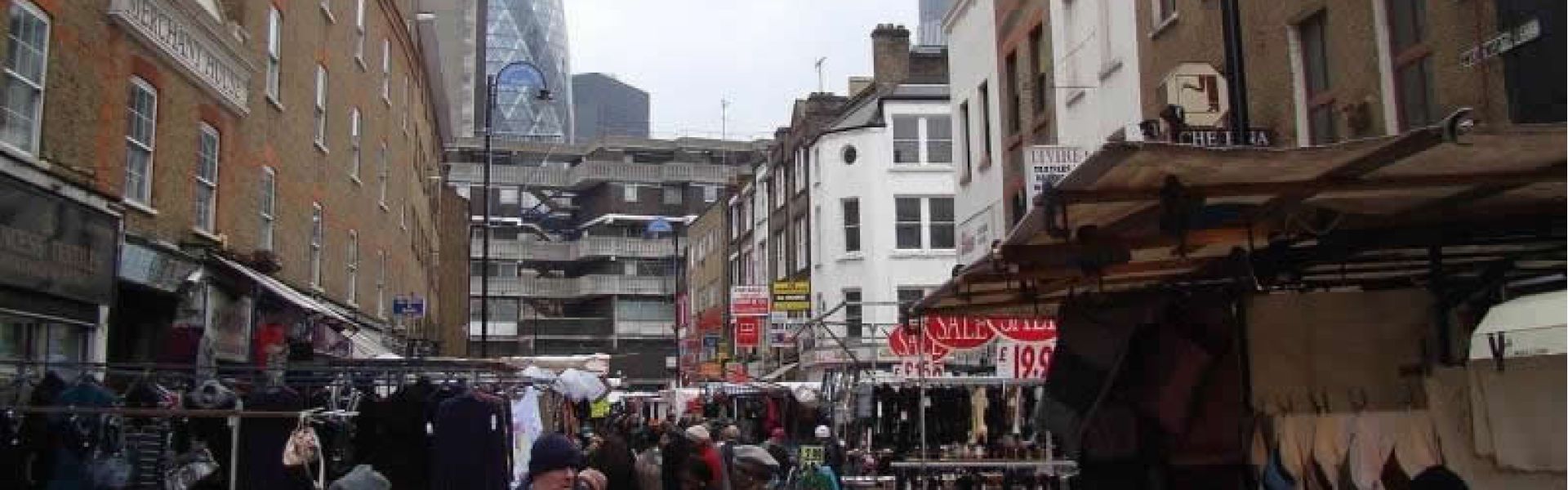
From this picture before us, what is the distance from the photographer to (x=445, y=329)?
174 ft

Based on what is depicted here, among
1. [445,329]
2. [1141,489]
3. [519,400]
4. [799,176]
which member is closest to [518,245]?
[445,329]

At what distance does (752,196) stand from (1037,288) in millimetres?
47975

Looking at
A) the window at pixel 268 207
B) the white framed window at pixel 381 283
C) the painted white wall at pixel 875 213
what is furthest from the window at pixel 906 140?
the window at pixel 268 207

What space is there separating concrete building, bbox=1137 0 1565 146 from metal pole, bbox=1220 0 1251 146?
35 cm

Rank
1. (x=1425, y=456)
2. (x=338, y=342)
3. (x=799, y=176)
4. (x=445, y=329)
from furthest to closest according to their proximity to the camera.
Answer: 1. (x=445, y=329)
2. (x=799, y=176)
3. (x=338, y=342)
4. (x=1425, y=456)

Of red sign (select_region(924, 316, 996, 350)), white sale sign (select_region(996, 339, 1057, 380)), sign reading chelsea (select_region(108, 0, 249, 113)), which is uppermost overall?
sign reading chelsea (select_region(108, 0, 249, 113))

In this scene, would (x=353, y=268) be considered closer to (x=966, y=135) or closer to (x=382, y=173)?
(x=382, y=173)

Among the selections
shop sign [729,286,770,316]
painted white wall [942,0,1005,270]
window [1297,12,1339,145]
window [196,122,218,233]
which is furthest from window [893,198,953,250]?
window [1297,12,1339,145]

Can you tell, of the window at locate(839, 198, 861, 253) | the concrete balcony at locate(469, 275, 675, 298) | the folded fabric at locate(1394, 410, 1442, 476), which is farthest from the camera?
the concrete balcony at locate(469, 275, 675, 298)

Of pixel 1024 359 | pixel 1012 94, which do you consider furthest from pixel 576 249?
pixel 1024 359

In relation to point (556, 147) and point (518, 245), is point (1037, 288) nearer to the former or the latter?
point (518, 245)

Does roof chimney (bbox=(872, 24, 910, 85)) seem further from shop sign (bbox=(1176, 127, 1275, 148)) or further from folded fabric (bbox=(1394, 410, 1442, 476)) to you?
folded fabric (bbox=(1394, 410, 1442, 476))

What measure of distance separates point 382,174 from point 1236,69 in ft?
80.4

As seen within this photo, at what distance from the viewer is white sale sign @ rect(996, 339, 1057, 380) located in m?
13.6
